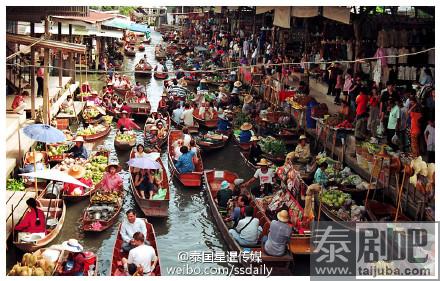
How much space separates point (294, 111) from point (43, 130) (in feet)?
Answer: 27.2

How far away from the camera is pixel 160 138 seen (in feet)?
59.8

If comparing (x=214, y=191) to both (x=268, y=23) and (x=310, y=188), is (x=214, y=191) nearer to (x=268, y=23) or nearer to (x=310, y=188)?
(x=310, y=188)

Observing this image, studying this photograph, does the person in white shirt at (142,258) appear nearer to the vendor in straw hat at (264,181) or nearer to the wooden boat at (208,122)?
the vendor in straw hat at (264,181)

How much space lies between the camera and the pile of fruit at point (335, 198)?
488 inches

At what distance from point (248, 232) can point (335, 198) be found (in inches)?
99.5

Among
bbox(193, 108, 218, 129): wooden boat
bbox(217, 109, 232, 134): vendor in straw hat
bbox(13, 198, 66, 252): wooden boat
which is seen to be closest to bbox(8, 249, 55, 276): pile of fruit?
bbox(13, 198, 66, 252): wooden boat

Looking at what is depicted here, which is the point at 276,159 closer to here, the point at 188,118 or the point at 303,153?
the point at 303,153

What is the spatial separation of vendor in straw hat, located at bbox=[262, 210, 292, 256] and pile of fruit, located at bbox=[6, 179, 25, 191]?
18.4 feet

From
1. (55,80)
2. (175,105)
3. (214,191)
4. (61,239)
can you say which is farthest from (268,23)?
(61,239)

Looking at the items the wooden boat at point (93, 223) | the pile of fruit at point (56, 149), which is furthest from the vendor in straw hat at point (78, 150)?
the wooden boat at point (93, 223)

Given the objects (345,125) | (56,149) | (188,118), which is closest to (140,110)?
(188,118)

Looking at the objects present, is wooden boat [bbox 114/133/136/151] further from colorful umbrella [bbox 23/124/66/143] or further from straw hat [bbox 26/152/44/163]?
colorful umbrella [bbox 23/124/66/143]

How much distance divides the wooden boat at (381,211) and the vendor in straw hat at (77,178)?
5608mm

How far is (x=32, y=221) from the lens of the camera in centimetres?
1093
